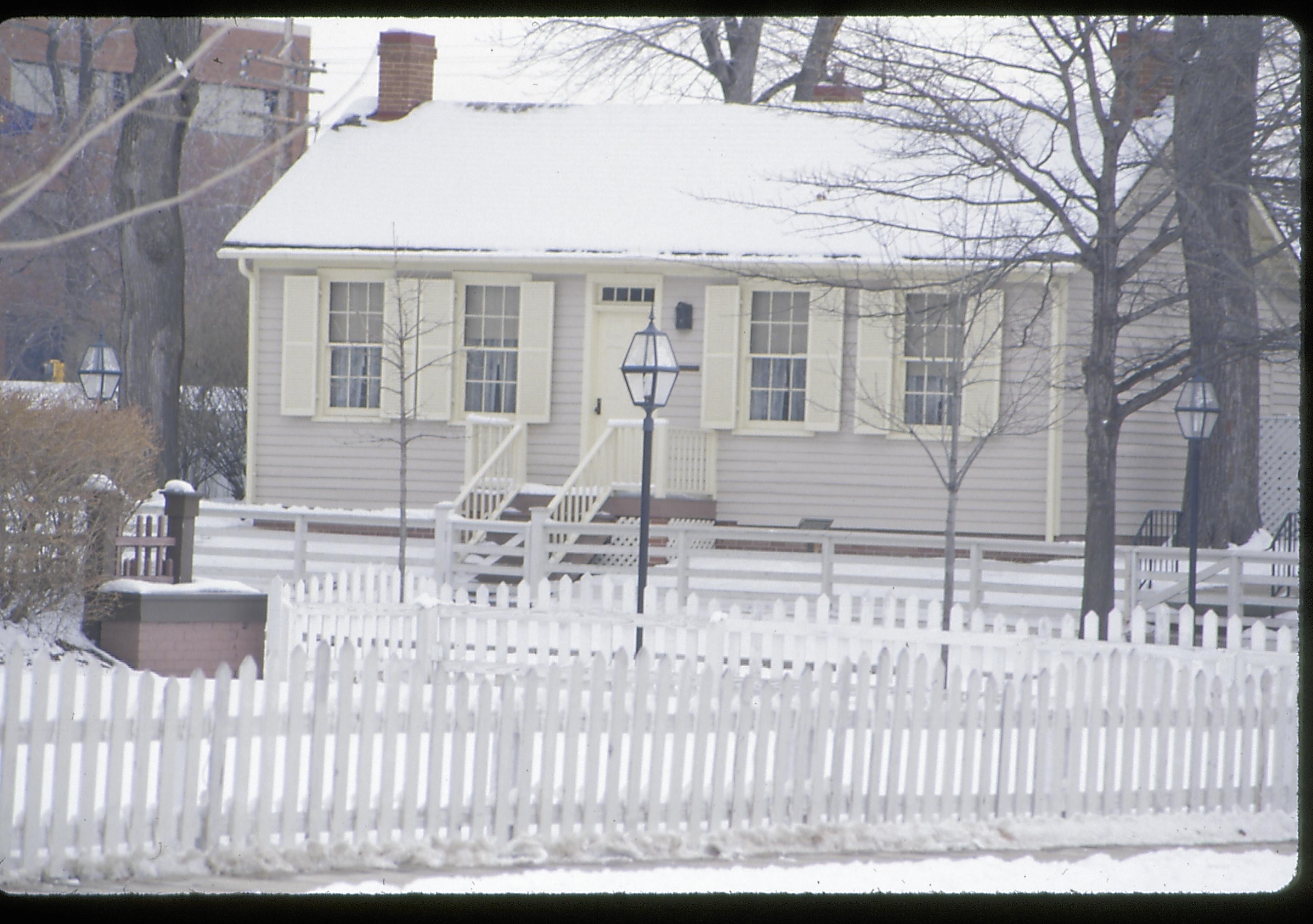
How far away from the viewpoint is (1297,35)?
996 cm

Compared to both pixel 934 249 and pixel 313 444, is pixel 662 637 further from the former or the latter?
pixel 313 444

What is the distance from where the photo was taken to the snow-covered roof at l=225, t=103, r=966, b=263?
57.6 ft

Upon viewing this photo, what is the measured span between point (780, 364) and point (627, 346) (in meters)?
1.96

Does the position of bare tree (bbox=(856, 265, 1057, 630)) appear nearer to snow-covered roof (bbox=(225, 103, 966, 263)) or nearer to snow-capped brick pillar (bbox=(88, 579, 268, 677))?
snow-covered roof (bbox=(225, 103, 966, 263))

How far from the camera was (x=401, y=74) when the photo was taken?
65.8ft

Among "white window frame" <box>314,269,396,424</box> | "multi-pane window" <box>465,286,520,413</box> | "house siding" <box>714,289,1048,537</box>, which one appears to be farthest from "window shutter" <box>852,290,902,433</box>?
"white window frame" <box>314,269,396,424</box>

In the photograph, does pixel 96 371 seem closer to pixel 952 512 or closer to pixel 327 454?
pixel 327 454

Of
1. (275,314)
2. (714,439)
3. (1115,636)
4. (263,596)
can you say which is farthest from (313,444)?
(1115,636)

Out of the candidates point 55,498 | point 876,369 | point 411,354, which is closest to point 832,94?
point 876,369

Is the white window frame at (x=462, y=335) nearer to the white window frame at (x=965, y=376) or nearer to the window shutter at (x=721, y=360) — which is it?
the window shutter at (x=721, y=360)

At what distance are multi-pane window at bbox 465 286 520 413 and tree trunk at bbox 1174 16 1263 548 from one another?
8278 mm

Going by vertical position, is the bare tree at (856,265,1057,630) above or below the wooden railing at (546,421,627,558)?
above

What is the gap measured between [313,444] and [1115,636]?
1213cm

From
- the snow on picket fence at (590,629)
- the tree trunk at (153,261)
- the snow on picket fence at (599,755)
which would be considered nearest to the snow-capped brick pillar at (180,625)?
the snow on picket fence at (590,629)
